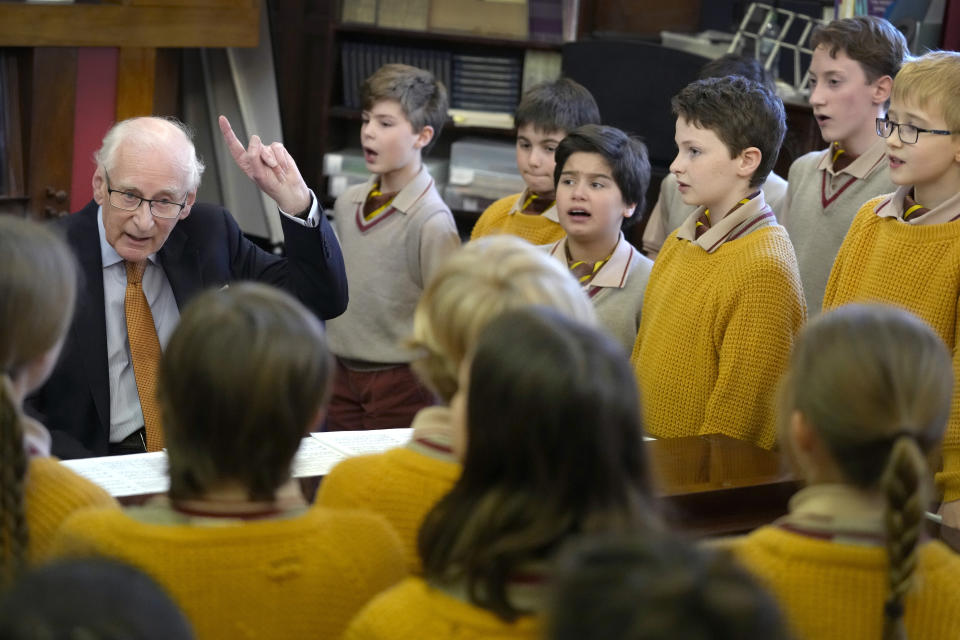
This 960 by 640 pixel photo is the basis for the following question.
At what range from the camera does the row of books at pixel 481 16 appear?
4.93m

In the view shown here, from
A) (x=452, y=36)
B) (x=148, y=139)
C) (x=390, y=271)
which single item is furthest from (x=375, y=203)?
(x=452, y=36)

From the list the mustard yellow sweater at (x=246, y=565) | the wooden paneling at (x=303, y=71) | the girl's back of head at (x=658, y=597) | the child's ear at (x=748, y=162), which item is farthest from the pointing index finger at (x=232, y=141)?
the wooden paneling at (x=303, y=71)

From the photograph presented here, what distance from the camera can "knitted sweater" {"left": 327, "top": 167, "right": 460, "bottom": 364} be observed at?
3.34 m

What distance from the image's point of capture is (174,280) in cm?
250

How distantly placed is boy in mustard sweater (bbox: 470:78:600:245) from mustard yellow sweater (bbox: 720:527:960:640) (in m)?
2.13

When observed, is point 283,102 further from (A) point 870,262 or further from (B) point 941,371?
(B) point 941,371

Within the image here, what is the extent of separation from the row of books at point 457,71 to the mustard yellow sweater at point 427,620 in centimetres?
401

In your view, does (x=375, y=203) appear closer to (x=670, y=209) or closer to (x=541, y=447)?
(x=670, y=209)

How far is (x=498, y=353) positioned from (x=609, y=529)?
0.61 feet

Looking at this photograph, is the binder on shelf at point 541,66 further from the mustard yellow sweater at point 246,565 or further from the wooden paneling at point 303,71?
the mustard yellow sweater at point 246,565

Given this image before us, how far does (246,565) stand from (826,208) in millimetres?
2216

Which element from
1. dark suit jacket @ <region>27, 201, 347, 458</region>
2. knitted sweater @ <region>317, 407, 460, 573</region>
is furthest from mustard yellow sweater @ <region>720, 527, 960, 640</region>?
dark suit jacket @ <region>27, 201, 347, 458</region>

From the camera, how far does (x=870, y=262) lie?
92.0 inches

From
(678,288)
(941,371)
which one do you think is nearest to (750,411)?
(678,288)
